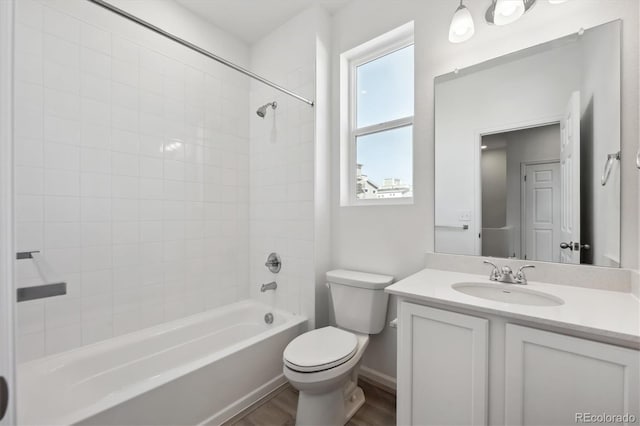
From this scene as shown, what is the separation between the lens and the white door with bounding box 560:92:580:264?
1.29 metres

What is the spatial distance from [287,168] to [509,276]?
1.64m

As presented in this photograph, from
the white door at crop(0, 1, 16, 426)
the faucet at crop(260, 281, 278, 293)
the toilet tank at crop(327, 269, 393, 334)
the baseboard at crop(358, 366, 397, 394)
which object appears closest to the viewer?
the white door at crop(0, 1, 16, 426)

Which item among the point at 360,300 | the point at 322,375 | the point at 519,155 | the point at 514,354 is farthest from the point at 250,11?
the point at 514,354

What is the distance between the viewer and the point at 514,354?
3.26 ft

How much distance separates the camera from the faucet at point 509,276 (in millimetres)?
1328

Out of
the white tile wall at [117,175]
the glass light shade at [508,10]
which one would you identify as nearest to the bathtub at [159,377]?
the white tile wall at [117,175]

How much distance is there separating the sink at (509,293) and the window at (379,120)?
72 centimetres

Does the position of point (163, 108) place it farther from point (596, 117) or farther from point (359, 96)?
point (596, 117)

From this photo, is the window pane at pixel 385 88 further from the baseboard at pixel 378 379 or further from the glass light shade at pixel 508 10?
the baseboard at pixel 378 379

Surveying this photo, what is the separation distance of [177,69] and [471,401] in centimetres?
266

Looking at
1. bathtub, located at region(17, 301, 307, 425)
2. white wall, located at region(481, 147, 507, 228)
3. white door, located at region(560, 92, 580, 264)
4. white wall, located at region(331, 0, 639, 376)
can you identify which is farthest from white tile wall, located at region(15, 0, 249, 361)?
white door, located at region(560, 92, 580, 264)

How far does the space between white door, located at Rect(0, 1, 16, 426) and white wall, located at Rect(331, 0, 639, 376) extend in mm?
1742

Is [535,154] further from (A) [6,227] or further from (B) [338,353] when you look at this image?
(A) [6,227]

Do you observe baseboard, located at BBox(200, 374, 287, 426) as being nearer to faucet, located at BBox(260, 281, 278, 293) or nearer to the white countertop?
faucet, located at BBox(260, 281, 278, 293)
